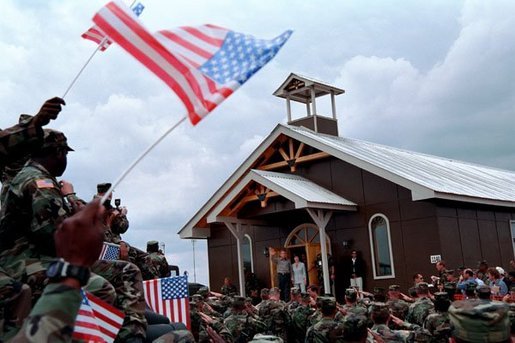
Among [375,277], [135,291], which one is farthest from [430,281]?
[135,291]

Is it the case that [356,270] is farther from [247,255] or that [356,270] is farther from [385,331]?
[385,331]

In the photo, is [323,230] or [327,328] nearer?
[327,328]

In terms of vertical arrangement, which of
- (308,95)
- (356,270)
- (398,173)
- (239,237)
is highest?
(308,95)

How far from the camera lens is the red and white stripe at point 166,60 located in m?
3.11

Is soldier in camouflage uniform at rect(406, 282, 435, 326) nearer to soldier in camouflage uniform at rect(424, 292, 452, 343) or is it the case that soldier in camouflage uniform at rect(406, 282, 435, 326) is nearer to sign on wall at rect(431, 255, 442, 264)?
soldier in camouflage uniform at rect(424, 292, 452, 343)

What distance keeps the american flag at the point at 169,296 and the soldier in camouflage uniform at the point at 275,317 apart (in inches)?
189

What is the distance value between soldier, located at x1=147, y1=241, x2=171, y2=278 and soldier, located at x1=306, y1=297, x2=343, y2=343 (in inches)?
93.3

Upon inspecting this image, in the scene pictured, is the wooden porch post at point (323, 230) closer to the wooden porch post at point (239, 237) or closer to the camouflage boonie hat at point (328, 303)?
the wooden porch post at point (239, 237)

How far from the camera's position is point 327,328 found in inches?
A: 344

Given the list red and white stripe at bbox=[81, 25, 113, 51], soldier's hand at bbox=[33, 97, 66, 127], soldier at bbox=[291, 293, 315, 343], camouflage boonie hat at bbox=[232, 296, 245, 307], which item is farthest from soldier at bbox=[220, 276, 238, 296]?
soldier's hand at bbox=[33, 97, 66, 127]

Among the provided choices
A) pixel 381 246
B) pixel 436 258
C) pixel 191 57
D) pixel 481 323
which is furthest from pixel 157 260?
pixel 381 246

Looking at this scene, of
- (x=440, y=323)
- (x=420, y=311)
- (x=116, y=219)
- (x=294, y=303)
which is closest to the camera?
(x=116, y=219)

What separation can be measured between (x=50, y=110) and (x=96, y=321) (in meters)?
1.39

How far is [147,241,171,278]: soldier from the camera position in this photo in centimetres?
930
